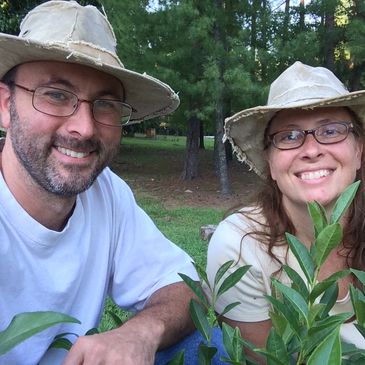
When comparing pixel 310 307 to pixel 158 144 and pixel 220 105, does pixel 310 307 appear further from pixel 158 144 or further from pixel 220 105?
pixel 158 144

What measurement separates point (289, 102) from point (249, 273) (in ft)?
2.12

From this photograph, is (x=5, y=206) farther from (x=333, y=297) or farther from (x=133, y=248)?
(x=333, y=297)

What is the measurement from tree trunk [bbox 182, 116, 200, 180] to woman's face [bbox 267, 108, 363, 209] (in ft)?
30.8

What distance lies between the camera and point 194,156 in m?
11.6

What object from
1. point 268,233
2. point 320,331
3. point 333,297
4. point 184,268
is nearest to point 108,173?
point 184,268

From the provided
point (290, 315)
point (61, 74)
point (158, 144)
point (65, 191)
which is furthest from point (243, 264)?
point (158, 144)

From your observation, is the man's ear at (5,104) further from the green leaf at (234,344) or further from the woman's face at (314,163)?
the green leaf at (234,344)

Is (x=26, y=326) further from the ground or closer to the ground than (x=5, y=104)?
closer to the ground

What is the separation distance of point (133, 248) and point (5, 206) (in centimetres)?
50

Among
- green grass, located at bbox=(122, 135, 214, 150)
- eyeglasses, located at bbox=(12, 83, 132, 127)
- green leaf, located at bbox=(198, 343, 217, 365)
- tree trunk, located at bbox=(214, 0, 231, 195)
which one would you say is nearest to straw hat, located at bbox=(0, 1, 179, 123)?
eyeglasses, located at bbox=(12, 83, 132, 127)

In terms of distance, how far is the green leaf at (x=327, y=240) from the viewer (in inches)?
32.9

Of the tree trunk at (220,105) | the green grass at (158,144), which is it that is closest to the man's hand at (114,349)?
the tree trunk at (220,105)

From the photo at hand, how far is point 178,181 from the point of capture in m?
11.4

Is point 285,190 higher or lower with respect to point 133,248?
higher
